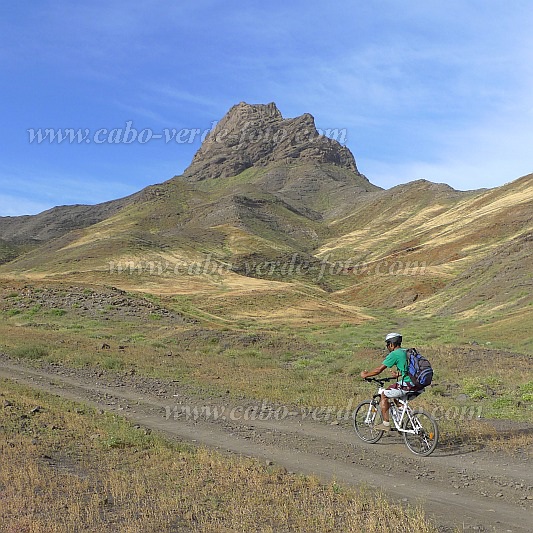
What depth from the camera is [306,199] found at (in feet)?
648

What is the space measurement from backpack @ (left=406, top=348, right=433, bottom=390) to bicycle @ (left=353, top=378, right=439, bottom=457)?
0.39m

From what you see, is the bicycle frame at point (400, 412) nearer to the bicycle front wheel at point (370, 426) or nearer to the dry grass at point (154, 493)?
the bicycle front wheel at point (370, 426)

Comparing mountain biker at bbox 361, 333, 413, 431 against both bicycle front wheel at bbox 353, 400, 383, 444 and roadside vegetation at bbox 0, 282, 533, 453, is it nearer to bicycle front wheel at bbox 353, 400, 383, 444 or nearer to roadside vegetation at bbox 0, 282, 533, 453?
bicycle front wheel at bbox 353, 400, 383, 444

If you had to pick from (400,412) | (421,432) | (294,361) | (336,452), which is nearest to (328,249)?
(294,361)

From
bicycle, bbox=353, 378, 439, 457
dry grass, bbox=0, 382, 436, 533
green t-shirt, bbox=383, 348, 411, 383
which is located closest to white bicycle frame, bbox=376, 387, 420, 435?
bicycle, bbox=353, 378, 439, 457

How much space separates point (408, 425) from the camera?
33.4 feet

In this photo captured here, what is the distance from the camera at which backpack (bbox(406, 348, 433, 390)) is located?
9758mm

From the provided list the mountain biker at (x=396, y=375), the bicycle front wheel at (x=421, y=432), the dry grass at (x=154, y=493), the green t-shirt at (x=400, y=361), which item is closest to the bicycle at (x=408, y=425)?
the bicycle front wheel at (x=421, y=432)

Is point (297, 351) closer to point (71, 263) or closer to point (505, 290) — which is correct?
point (505, 290)

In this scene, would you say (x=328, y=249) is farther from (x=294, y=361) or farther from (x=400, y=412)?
(x=400, y=412)

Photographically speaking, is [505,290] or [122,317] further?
[505,290]

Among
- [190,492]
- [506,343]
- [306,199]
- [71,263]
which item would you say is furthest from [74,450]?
[306,199]

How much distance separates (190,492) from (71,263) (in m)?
87.4

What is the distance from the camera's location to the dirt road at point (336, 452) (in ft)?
24.3
